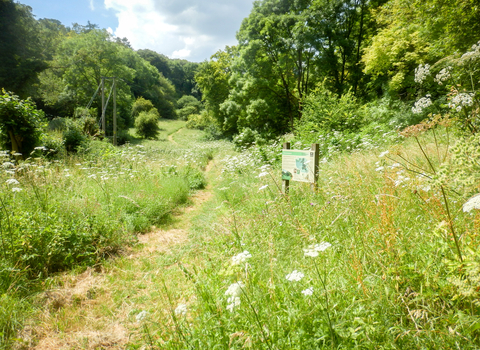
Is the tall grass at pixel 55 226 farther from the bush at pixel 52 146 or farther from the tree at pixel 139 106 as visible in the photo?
the tree at pixel 139 106

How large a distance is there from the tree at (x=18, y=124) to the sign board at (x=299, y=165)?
9.11 meters

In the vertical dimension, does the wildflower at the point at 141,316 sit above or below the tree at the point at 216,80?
below

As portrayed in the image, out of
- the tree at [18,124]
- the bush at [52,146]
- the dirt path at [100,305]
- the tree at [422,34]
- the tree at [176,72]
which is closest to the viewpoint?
the dirt path at [100,305]

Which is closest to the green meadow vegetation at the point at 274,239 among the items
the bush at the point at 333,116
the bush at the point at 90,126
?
the bush at the point at 333,116

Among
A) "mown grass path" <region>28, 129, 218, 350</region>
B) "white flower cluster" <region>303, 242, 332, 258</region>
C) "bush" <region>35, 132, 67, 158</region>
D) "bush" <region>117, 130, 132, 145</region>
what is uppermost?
"bush" <region>117, 130, 132, 145</region>

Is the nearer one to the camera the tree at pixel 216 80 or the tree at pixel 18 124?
the tree at pixel 18 124

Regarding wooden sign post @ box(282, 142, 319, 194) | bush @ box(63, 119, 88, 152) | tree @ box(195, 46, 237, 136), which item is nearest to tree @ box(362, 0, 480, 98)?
wooden sign post @ box(282, 142, 319, 194)

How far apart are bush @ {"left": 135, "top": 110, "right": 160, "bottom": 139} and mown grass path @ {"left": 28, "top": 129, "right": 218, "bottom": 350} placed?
2978cm

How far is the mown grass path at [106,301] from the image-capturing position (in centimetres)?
238

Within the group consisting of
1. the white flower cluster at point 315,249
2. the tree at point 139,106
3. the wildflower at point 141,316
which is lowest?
the wildflower at point 141,316

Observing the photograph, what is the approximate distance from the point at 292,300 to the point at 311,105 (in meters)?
12.3

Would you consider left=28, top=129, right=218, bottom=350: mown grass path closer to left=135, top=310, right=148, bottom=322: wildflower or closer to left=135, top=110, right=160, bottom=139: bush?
left=135, top=310, right=148, bottom=322: wildflower

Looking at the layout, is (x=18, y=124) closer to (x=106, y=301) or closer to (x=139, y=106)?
(x=106, y=301)

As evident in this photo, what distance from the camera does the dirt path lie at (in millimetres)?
2371
